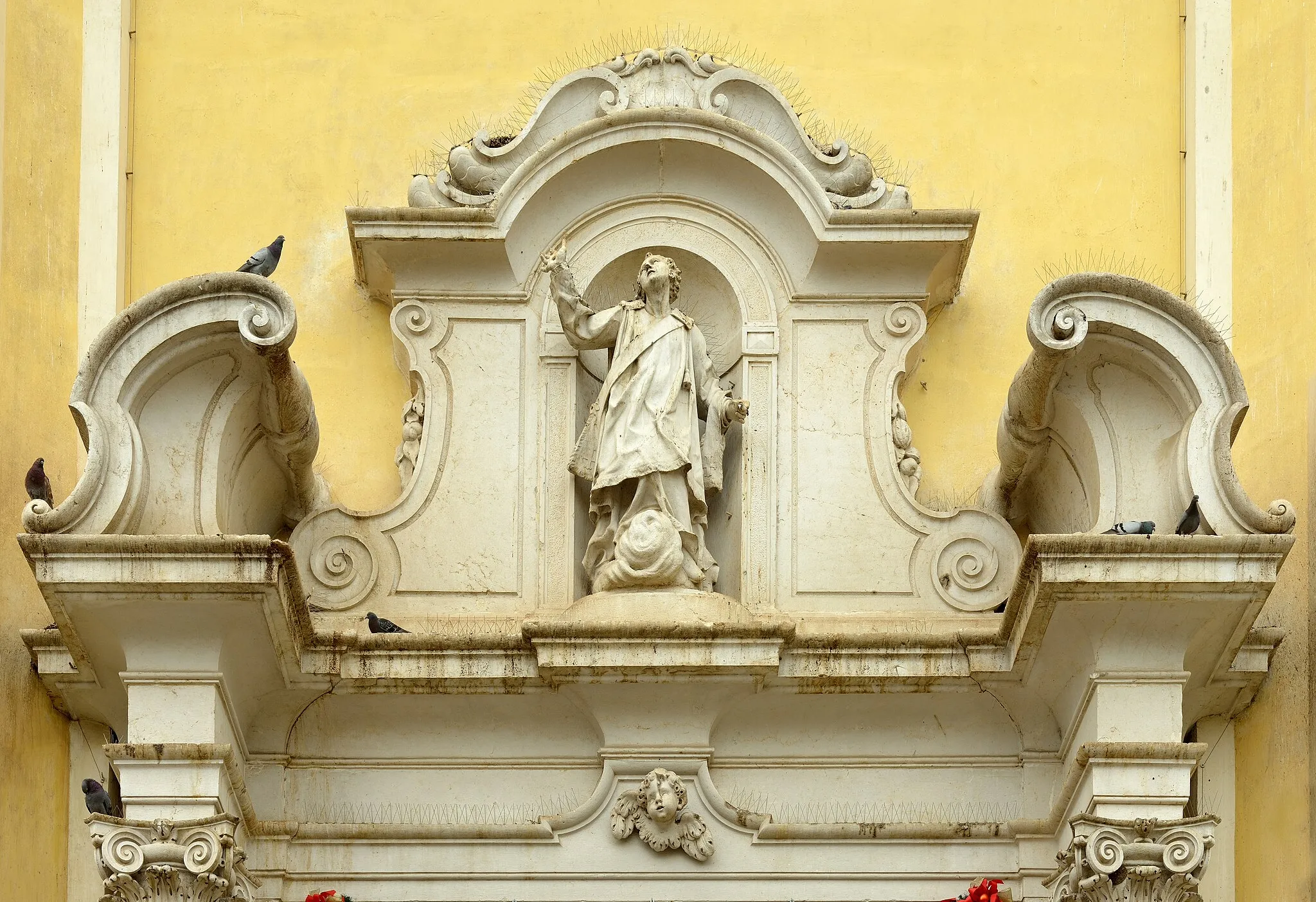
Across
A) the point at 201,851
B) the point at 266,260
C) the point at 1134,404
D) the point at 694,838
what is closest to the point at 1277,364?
the point at 1134,404

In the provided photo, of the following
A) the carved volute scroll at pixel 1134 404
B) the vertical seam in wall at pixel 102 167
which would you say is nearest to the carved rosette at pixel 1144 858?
the carved volute scroll at pixel 1134 404

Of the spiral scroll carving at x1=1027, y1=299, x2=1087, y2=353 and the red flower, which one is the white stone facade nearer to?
the spiral scroll carving at x1=1027, y1=299, x2=1087, y2=353

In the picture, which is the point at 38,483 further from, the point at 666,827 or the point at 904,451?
the point at 904,451

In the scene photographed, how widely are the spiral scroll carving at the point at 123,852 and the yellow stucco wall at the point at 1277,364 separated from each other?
372cm

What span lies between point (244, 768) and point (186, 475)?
109 cm

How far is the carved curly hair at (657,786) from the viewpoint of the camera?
12.2m

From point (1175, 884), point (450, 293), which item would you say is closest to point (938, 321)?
point (450, 293)

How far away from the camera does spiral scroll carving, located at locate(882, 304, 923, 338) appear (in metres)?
12.9

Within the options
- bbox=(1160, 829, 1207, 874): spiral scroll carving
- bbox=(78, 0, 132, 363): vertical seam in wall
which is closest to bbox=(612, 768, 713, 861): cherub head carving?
bbox=(1160, 829, 1207, 874): spiral scroll carving

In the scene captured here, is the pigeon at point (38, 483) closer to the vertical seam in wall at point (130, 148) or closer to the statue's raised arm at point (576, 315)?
the vertical seam in wall at point (130, 148)

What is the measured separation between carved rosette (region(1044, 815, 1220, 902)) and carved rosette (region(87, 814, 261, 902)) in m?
2.73

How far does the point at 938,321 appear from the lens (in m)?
13.3

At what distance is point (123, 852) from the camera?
1143cm

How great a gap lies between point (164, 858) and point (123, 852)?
0.43 ft
